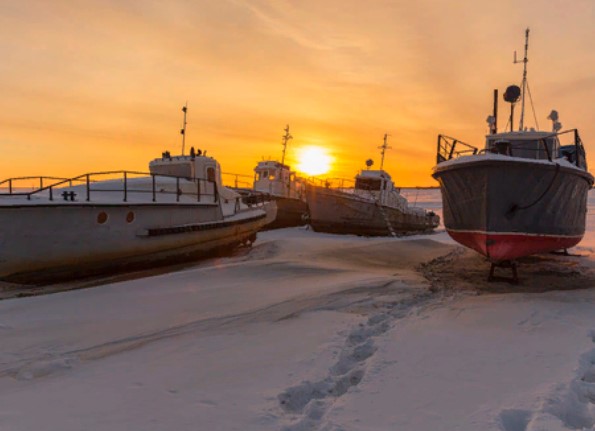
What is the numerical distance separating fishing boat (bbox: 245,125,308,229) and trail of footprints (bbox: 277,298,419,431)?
19.2 metres

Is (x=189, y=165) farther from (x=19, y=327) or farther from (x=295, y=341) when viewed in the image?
(x=295, y=341)

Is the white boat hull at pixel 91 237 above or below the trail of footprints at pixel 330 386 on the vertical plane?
above

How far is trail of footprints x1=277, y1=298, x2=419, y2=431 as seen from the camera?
305 cm

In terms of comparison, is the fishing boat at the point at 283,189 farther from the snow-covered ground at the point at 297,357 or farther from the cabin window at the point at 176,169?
the snow-covered ground at the point at 297,357

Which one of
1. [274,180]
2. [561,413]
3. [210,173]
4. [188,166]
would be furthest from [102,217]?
[274,180]

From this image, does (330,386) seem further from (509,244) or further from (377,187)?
(377,187)

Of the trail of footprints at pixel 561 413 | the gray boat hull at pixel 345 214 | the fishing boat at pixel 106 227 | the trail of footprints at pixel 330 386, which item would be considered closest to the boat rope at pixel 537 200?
the trail of footprints at pixel 330 386

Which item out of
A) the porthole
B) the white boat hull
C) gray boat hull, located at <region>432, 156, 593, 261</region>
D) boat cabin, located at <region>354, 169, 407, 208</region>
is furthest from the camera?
boat cabin, located at <region>354, 169, 407, 208</region>

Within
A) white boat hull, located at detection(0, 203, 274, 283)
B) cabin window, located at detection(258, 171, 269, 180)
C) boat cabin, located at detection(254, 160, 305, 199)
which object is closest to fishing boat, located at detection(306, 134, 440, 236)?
boat cabin, located at detection(254, 160, 305, 199)

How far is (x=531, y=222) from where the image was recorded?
872 cm

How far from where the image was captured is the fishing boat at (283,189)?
2470cm

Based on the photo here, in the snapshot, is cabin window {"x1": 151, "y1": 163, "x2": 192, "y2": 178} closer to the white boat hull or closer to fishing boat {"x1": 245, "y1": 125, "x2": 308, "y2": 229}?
the white boat hull

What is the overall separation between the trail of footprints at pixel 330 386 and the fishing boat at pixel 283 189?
63.1 feet

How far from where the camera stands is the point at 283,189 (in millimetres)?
27031
